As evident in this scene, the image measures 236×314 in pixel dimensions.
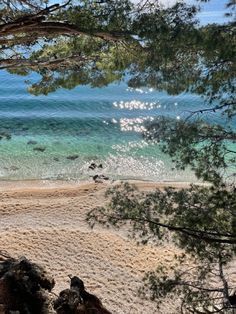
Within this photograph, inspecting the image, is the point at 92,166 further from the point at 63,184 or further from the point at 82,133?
the point at 82,133

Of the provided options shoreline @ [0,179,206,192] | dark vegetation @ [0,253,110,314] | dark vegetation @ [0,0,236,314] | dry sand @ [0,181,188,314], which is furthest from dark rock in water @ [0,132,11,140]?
dark vegetation @ [0,253,110,314]

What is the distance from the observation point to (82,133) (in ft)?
78.0

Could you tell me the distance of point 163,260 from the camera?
1309cm

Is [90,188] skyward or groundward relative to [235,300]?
groundward

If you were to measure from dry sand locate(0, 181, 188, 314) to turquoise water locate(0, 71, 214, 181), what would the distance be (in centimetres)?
245

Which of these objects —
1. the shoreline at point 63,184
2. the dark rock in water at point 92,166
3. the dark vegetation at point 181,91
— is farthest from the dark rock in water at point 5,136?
the dark vegetation at point 181,91

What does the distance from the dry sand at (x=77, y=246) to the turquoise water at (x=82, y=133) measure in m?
2.45

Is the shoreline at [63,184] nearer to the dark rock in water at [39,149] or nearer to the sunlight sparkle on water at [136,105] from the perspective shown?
the dark rock in water at [39,149]

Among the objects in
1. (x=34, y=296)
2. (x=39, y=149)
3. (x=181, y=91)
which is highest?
(x=181, y=91)

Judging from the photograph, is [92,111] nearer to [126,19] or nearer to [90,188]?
[90,188]

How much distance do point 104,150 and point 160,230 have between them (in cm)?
1302

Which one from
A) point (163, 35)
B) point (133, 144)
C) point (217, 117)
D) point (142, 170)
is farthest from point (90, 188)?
point (163, 35)

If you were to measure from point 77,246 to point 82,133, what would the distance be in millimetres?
10651

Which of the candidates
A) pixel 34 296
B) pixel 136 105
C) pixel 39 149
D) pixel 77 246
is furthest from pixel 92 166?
pixel 34 296
